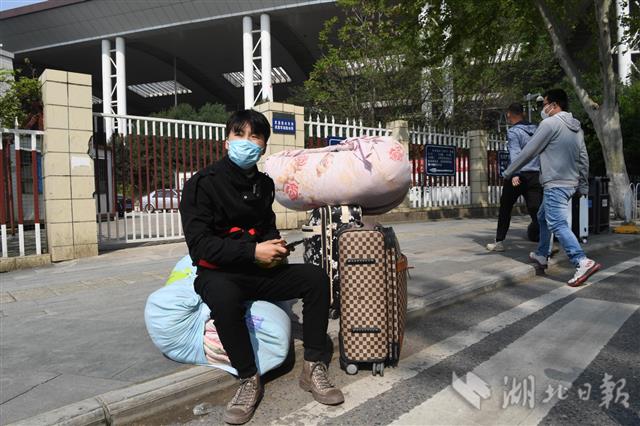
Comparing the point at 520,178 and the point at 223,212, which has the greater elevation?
the point at 520,178

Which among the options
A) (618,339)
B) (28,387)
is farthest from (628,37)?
(28,387)

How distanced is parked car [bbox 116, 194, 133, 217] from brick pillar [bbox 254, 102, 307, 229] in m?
2.68

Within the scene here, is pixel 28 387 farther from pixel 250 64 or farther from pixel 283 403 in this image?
pixel 250 64

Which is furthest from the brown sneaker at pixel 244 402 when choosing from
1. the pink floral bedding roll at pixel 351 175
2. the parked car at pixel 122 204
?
the parked car at pixel 122 204

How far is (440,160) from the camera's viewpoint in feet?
44.6

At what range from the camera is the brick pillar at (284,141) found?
1007 centimetres

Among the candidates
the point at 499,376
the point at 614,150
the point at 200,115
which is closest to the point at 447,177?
the point at 614,150

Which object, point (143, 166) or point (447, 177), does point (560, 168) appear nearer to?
point (143, 166)

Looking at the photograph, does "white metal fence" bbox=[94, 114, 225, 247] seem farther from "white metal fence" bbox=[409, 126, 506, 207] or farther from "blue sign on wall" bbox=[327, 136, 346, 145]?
"white metal fence" bbox=[409, 126, 506, 207]

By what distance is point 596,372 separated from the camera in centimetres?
277

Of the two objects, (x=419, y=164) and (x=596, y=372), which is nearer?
(x=596, y=372)

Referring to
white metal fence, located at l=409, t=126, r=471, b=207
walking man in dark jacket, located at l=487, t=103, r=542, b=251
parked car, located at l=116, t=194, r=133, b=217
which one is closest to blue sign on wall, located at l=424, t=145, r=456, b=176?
white metal fence, located at l=409, t=126, r=471, b=207

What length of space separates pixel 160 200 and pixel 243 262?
7102mm

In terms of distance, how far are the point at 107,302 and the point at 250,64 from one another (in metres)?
25.9
